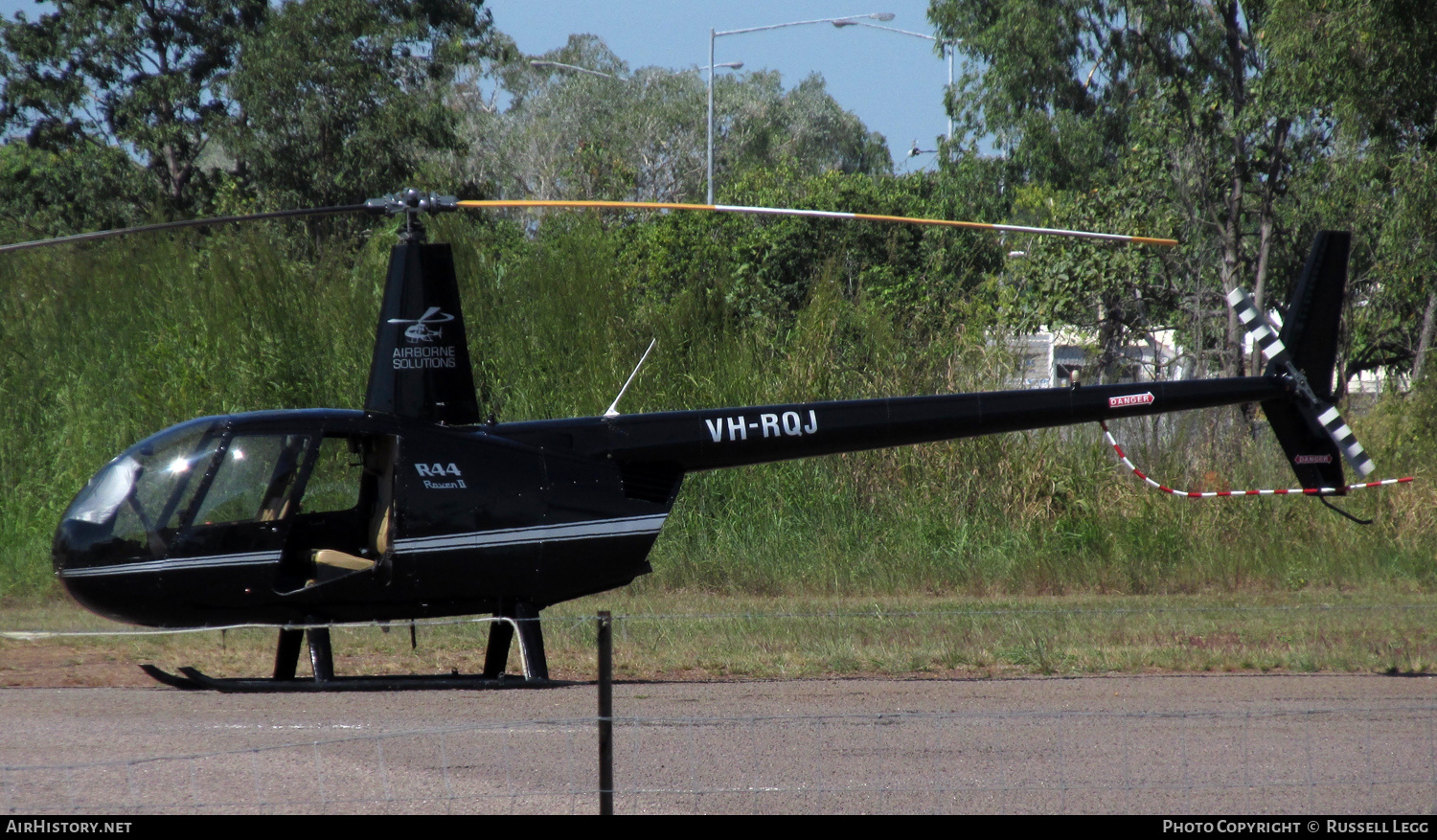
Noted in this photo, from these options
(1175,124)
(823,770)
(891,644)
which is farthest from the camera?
(1175,124)

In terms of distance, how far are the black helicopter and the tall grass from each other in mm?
5022

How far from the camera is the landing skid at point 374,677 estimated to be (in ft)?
27.6

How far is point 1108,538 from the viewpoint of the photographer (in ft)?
49.2

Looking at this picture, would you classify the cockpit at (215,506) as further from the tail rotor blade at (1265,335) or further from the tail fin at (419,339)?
the tail rotor blade at (1265,335)

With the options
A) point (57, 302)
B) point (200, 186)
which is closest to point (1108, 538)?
point (57, 302)

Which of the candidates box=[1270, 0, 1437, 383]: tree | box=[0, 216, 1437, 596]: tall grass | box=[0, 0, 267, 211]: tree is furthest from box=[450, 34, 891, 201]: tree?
box=[1270, 0, 1437, 383]: tree

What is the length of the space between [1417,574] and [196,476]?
486 inches

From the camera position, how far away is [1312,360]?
32.2 ft

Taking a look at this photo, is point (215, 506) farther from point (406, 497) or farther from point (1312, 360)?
point (1312, 360)

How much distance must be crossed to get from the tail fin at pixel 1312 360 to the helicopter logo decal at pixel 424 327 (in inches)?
229

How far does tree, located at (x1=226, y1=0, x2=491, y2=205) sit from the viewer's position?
28.9 metres

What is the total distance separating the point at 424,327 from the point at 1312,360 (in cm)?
659

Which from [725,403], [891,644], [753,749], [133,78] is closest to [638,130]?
[133,78]

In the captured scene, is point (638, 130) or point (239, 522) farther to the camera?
point (638, 130)
